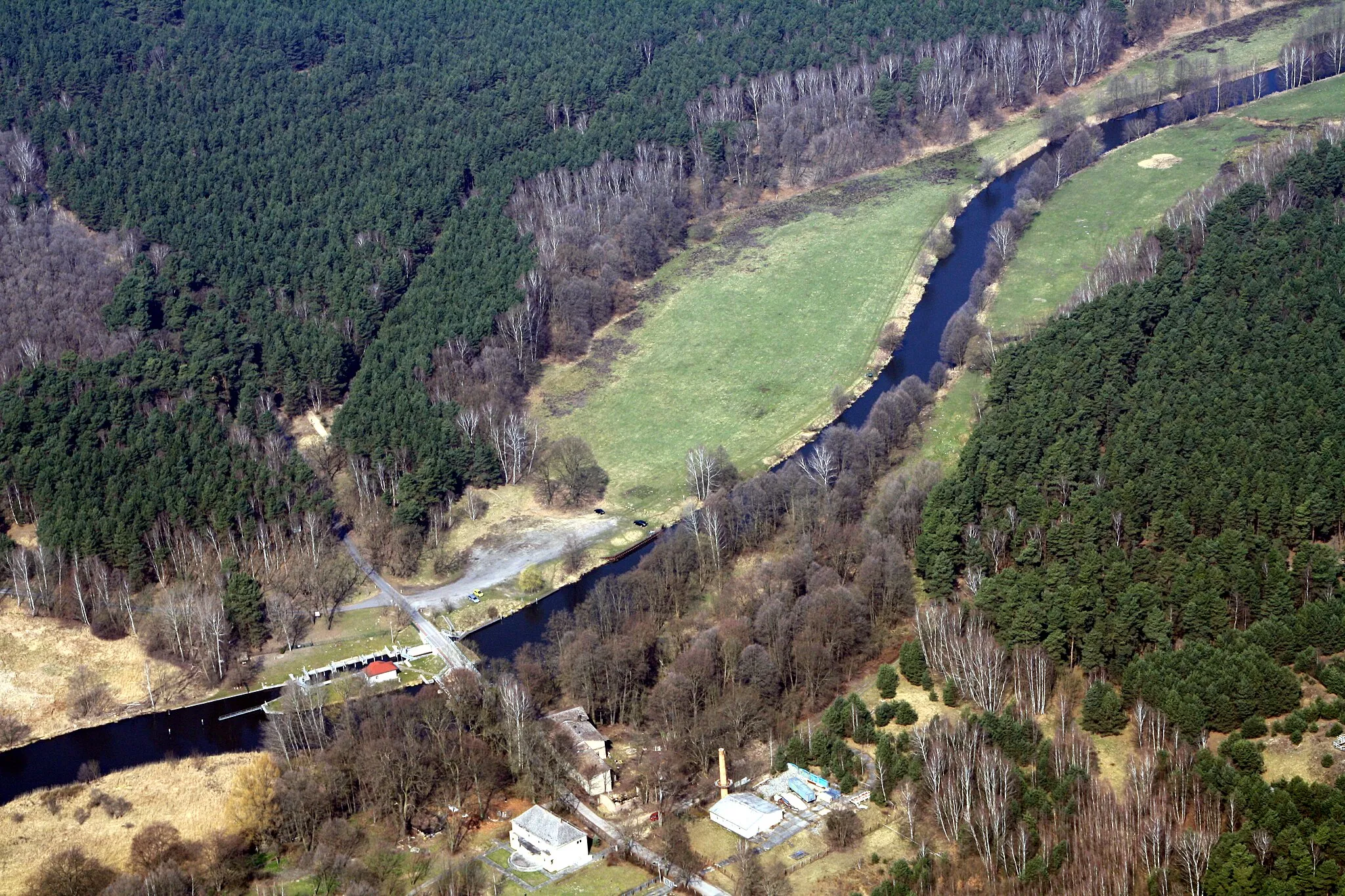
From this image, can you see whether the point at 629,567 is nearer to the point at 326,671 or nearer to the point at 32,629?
the point at 326,671

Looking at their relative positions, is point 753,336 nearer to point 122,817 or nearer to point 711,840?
point 711,840

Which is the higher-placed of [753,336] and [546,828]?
[753,336]

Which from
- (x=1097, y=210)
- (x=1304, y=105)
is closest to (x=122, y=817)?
(x=1097, y=210)

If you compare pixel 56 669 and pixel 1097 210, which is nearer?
pixel 56 669

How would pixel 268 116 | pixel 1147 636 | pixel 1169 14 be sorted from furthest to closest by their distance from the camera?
pixel 1169 14, pixel 268 116, pixel 1147 636

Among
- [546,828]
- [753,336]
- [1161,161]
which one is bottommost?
[546,828]

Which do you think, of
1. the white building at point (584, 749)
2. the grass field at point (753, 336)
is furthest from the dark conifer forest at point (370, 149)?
the white building at point (584, 749)

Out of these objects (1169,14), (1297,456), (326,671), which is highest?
(1169,14)

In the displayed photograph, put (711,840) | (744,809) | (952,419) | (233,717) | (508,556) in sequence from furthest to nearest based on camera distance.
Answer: (952,419)
(508,556)
(233,717)
(744,809)
(711,840)

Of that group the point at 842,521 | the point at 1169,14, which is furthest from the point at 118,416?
the point at 1169,14
